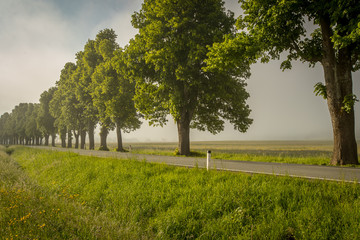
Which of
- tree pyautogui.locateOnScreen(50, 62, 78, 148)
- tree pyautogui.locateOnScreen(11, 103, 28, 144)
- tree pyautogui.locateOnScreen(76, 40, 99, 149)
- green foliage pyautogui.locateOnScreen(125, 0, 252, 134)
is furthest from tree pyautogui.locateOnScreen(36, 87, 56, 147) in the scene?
green foliage pyautogui.locateOnScreen(125, 0, 252, 134)

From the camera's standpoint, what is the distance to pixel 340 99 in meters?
10.6

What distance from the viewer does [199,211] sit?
6.08 meters

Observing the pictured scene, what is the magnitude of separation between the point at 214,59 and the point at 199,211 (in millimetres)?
8556

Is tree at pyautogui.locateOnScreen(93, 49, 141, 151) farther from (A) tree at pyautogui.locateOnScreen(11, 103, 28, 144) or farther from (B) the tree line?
(A) tree at pyautogui.locateOnScreen(11, 103, 28, 144)

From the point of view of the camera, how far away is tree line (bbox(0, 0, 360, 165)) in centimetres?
1034

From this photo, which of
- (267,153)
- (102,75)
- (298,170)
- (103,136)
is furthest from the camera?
(103,136)

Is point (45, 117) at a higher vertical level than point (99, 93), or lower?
lower

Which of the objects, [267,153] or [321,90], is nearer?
[321,90]

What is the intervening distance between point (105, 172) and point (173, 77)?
29.5 ft

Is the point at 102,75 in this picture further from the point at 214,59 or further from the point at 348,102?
the point at 348,102

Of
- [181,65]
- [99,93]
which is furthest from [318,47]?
[99,93]

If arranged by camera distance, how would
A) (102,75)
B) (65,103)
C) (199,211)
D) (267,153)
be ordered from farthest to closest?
(65,103)
(267,153)
(102,75)
(199,211)

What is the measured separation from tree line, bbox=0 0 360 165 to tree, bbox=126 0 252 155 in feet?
0.26

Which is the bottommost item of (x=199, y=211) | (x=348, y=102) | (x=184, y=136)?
(x=199, y=211)
